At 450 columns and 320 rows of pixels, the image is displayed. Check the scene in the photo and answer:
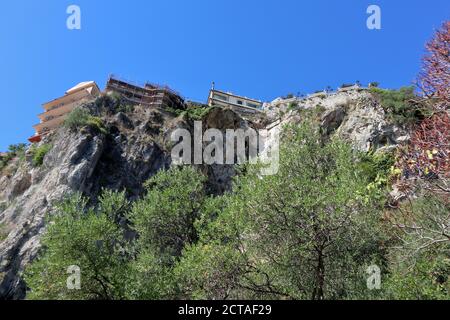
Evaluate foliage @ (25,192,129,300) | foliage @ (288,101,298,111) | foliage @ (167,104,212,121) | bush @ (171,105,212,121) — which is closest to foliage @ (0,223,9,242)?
foliage @ (25,192,129,300)

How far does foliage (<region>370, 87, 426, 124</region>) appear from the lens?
4428 cm

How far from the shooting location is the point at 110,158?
4125 centimetres

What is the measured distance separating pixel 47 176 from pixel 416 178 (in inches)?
1535

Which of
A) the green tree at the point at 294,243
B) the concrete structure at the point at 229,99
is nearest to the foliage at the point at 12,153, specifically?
the concrete structure at the point at 229,99

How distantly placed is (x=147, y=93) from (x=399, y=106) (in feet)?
110

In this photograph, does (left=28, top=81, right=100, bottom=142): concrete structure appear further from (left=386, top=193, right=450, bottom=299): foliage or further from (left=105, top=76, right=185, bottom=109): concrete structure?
(left=386, top=193, right=450, bottom=299): foliage

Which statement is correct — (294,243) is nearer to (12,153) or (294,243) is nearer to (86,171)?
(86,171)

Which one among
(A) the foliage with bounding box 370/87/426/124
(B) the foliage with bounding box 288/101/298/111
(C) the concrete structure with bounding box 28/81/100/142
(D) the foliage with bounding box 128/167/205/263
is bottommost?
(D) the foliage with bounding box 128/167/205/263

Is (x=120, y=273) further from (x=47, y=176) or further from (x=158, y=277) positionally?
(x=47, y=176)

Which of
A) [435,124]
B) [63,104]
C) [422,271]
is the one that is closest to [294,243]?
[422,271]

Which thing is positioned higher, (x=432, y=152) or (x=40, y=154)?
(x=40, y=154)

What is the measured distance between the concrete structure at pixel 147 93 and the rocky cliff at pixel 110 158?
3419 mm

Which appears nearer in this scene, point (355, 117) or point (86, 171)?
point (86, 171)

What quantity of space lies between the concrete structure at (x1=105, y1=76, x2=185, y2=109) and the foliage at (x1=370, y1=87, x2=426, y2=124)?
→ 90.7 ft
